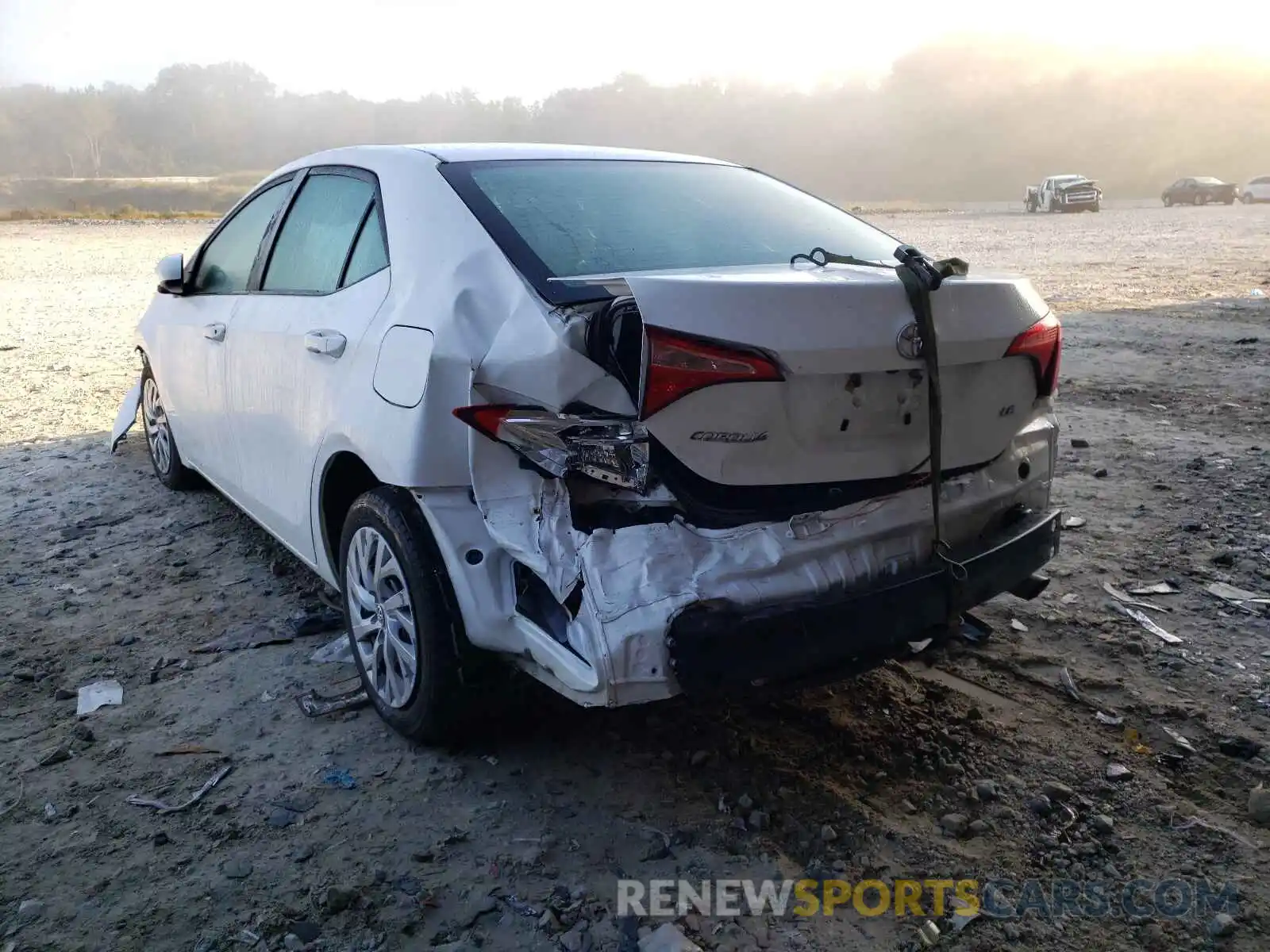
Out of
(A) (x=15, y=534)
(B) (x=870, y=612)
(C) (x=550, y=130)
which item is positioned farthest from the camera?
(C) (x=550, y=130)

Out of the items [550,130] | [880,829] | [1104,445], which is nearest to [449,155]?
[880,829]

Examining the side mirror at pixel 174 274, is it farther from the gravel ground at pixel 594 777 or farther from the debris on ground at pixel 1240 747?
the debris on ground at pixel 1240 747

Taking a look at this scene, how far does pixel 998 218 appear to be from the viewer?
112 feet

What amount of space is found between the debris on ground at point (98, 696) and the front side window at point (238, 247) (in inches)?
63.9

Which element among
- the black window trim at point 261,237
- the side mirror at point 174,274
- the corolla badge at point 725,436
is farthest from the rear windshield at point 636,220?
the side mirror at point 174,274

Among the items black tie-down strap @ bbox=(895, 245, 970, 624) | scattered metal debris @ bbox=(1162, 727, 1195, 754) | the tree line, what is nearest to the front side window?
black tie-down strap @ bbox=(895, 245, 970, 624)

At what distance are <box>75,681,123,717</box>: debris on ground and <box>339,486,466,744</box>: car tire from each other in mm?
890

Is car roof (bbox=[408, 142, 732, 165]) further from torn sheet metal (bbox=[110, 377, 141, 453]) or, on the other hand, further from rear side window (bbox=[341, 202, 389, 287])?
torn sheet metal (bbox=[110, 377, 141, 453])

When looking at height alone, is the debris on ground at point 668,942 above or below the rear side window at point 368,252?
below

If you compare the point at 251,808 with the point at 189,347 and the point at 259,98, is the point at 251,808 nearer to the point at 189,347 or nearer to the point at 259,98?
the point at 189,347

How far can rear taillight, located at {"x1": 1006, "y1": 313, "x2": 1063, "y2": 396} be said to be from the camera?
9.03 feet

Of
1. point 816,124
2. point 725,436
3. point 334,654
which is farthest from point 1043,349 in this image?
point 816,124

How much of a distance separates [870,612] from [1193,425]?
15.6ft

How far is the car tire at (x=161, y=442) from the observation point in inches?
218
